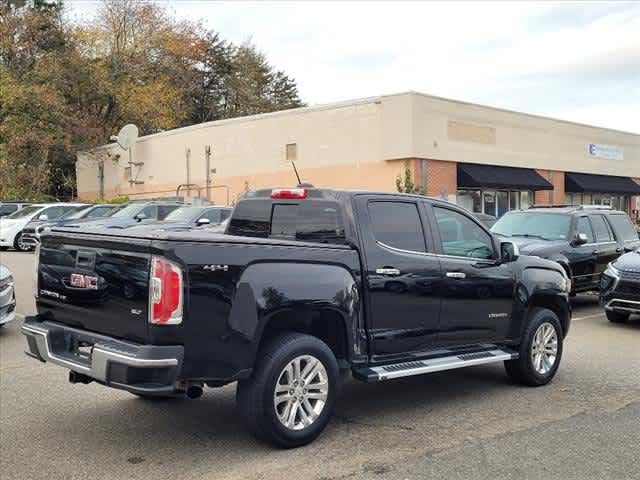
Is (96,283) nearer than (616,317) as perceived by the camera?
Yes

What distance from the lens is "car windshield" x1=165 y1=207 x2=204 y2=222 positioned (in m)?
19.0

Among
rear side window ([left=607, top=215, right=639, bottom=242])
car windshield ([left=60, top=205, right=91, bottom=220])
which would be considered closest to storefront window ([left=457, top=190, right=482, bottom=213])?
car windshield ([left=60, top=205, right=91, bottom=220])

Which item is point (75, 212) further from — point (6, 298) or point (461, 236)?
point (461, 236)

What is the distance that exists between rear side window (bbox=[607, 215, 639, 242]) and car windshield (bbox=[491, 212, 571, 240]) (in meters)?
1.62

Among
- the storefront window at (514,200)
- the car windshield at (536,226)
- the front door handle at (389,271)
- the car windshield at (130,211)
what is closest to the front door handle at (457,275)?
the front door handle at (389,271)

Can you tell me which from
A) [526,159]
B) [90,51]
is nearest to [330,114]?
[526,159]

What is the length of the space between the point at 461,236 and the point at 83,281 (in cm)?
342

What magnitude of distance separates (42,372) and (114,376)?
3209 millimetres

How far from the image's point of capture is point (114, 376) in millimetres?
4512

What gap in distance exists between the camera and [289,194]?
6023 millimetres

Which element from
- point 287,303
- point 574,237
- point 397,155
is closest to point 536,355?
point 287,303

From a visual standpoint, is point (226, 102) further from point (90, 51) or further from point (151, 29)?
point (90, 51)

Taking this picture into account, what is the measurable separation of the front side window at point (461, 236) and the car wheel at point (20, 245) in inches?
787

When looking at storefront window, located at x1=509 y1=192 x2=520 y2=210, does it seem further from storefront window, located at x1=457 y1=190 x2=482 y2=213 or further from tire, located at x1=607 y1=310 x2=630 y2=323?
tire, located at x1=607 y1=310 x2=630 y2=323
